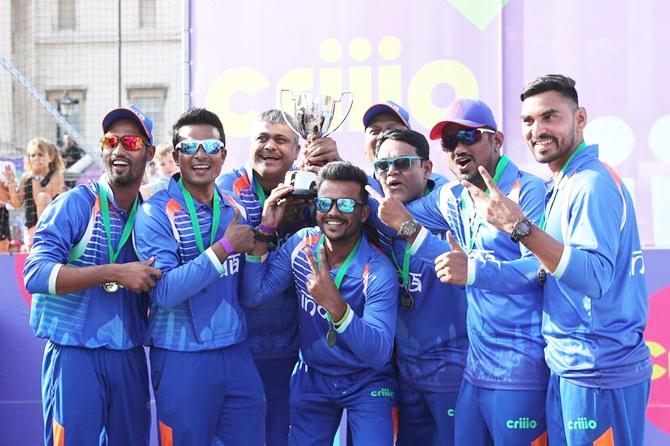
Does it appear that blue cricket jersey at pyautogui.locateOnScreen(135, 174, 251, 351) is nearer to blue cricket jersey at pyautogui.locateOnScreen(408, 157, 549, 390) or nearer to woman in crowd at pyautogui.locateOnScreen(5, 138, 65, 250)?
blue cricket jersey at pyautogui.locateOnScreen(408, 157, 549, 390)

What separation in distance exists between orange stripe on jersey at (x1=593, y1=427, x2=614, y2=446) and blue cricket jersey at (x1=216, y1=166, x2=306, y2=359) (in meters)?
1.78

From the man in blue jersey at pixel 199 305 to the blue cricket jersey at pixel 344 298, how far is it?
0.56ft

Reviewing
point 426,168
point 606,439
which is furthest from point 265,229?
point 606,439

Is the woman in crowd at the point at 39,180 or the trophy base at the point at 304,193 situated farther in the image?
the woman in crowd at the point at 39,180

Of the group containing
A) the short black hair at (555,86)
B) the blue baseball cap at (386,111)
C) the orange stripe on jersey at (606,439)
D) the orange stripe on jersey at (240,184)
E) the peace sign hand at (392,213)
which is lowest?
the orange stripe on jersey at (606,439)

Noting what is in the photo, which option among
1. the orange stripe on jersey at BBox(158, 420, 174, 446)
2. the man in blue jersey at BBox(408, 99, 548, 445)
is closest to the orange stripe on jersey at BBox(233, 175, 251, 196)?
the man in blue jersey at BBox(408, 99, 548, 445)

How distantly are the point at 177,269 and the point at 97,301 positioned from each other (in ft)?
1.80

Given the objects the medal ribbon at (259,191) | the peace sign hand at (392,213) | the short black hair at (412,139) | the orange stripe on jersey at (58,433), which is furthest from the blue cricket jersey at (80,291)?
the short black hair at (412,139)

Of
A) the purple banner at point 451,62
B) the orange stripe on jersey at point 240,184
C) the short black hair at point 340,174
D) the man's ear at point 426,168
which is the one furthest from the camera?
the purple banner at point 451,62

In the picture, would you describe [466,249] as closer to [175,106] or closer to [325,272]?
[325,272]

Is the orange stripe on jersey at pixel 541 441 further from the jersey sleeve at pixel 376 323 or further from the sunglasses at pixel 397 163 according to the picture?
the sunglasses at pixel 397 163

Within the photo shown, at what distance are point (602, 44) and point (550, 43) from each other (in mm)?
386

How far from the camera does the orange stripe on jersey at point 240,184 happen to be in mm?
4656

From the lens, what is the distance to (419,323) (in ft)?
14.2
